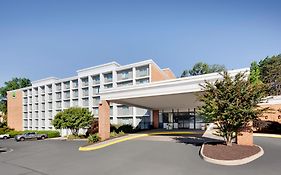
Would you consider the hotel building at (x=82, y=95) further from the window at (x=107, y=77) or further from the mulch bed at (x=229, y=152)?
the mulch bed at (x=229, y=152)

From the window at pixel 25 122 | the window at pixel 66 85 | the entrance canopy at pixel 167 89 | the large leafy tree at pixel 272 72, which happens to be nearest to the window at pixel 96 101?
the window at pixel 66 85

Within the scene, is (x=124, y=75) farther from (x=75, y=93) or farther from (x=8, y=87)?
(x=8, y=87)

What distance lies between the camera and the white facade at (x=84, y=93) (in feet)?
132

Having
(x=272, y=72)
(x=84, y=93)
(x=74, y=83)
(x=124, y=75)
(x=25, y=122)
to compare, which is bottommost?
(x=25, y=122)

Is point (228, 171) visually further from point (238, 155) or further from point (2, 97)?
point (2, 97)

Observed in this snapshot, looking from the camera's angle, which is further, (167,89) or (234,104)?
(167,89)

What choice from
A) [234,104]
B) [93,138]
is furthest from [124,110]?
[234,104]

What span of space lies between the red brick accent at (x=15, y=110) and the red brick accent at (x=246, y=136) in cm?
6307

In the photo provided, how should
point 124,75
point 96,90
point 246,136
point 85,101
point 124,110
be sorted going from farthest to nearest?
1. point 85,101
2. point 96,90
3. point 124,75
4. point 124,110
5. point 246,136

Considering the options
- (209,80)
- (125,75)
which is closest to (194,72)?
(125,75)

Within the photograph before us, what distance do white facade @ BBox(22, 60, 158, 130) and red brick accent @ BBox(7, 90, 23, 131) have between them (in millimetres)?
1762

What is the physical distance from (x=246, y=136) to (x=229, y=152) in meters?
3.15

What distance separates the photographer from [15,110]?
62.8 meters

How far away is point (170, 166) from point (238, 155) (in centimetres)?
389
